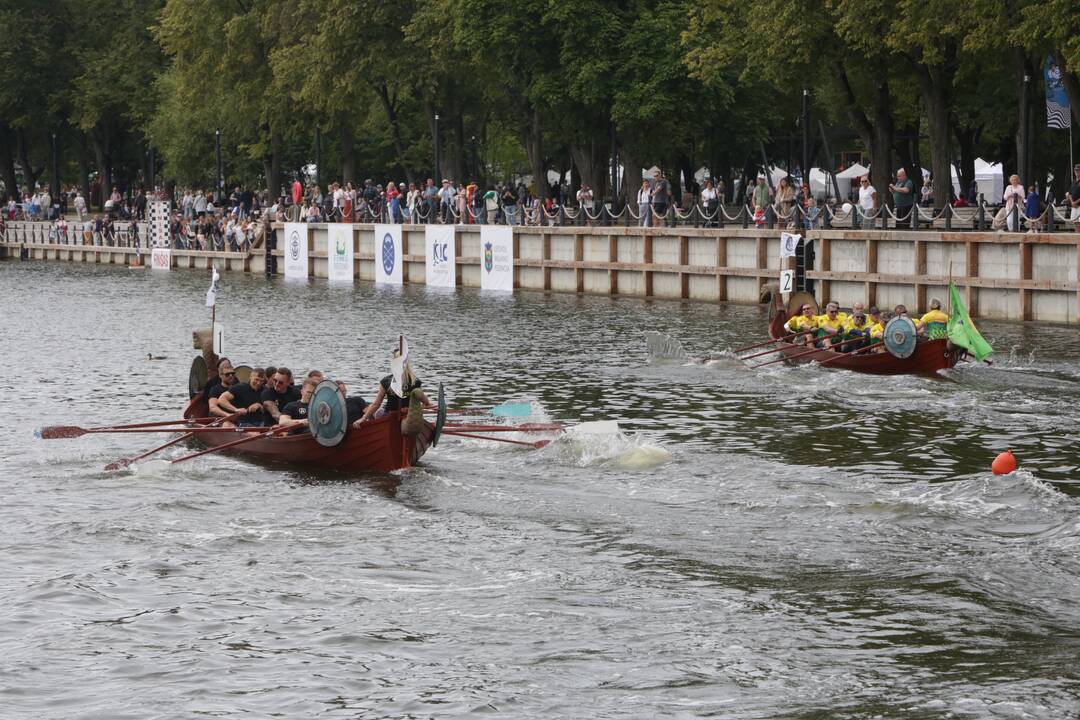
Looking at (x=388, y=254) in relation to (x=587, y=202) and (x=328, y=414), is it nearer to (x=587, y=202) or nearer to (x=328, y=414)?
(x=587, y=202)

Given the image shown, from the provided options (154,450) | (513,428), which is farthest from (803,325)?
(154,450)

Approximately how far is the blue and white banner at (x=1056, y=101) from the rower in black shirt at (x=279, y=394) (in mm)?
28162

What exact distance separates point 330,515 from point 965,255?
26857 millimetres

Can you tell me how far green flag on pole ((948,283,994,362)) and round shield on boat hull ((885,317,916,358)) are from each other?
777 millimetres

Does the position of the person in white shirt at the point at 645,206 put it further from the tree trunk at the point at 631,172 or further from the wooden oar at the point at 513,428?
the wooden oar at the point at 513,428

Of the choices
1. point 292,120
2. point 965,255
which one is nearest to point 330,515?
point 965,255

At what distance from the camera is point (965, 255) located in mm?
44094

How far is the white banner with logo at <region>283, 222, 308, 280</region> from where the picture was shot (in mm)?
73938

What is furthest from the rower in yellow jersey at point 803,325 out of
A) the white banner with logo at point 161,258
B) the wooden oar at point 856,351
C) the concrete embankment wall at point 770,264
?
the white banner with logo at point 161,258

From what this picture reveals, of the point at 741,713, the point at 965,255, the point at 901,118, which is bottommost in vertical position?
the point at 741,713

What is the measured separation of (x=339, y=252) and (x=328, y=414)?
4797 centimetres

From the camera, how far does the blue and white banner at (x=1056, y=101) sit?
152 ft

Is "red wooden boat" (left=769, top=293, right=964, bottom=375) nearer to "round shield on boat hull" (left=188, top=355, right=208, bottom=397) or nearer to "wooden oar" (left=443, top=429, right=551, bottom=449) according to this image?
"wooden oar" (left=443, top=429, right=551, bottom=449)

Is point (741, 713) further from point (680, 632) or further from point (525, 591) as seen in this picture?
point (525, 591)
